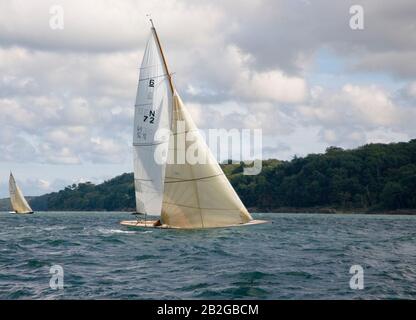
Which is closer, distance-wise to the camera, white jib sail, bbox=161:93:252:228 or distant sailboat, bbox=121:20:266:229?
white jib sail, bbox=161:93:252:228

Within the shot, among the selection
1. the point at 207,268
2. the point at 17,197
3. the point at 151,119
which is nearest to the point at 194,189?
the point at 151,119

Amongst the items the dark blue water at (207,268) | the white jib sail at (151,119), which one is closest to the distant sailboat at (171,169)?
the white jib sail at (151,119)

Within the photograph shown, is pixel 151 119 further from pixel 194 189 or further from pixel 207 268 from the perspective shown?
pixel 207 268

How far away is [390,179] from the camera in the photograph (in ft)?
620

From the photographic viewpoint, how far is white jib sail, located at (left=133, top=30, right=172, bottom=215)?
5331 cm

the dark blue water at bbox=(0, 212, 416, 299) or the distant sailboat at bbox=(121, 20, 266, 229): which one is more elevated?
the distant sailboat at bbox=(121, 20, 266, 229)

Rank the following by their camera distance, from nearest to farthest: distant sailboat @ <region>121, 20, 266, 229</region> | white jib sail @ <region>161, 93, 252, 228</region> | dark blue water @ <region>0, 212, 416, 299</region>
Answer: dark blue water @ <region>0, 212, 416, 299</region>
white jib sail @ <region>161, 93, 252, 228</region>
distant sailboat @ <region>121, 20, 266, 229</region>

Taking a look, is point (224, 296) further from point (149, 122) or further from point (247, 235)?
point (149, 122)

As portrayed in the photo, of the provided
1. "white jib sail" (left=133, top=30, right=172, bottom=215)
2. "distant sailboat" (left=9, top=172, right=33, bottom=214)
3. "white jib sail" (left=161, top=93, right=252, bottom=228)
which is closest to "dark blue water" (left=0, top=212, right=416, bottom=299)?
"white jib sail" (left=161, top=93, right=252, bottom=228)

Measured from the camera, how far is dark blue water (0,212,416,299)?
23.2 meters

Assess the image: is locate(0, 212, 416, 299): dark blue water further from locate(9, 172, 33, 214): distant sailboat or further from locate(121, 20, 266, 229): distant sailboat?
locate(9, 172, 33, 214): distant sailboat

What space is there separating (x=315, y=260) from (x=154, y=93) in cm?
2628

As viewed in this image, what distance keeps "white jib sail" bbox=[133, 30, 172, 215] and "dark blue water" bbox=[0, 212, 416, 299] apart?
10201 mm

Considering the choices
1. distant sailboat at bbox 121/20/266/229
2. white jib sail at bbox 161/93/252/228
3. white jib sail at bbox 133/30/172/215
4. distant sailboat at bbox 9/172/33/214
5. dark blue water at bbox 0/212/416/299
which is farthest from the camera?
distant sailboat at bbox 9/172/33/214
